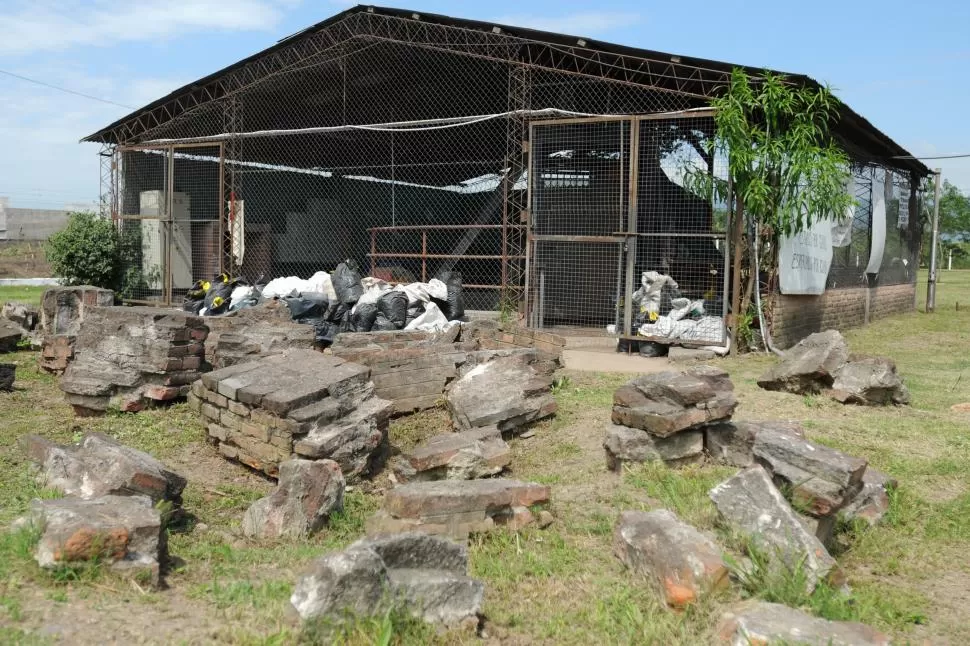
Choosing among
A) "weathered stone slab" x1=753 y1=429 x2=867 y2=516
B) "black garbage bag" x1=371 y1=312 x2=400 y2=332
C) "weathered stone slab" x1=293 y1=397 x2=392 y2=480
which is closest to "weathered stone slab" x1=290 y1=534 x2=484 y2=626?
"weathered stone slab" x1=753 y1=429 x2=867 y2=516

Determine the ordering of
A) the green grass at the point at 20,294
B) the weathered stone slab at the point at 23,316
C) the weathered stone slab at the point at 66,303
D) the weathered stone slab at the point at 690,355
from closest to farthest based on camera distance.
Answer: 1. the weathered stone slab at the point at 690,355
2. the weathered stone slab at the point at 66,303
3. the weathered stone slab at the point at 23,316
4. the green grass at the point at 20,294

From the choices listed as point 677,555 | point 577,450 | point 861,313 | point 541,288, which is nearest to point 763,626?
point 677,555

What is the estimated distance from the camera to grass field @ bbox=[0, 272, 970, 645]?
3.39 meters

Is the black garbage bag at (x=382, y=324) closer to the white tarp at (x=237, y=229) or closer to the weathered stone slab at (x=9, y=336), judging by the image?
the weathered stone slab at (x=9, y=336)

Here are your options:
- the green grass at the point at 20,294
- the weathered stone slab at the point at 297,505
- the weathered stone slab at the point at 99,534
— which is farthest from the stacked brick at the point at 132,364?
the green grass at the point at 20,294

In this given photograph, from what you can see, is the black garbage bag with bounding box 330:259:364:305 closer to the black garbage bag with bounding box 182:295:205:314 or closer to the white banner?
the black garbage bag with bounding box 182:295:205:314

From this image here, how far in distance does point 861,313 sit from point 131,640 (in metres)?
15.5

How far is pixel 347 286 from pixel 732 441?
777 cm

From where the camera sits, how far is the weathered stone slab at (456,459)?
561cm

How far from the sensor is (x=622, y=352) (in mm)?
11156

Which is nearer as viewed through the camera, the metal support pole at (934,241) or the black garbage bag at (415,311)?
the black garbage bag at (415,311)

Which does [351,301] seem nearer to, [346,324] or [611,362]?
[346,324]

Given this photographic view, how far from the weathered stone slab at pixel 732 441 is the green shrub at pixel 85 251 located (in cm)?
1360

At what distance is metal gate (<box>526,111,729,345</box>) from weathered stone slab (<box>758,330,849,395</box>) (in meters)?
2.35
